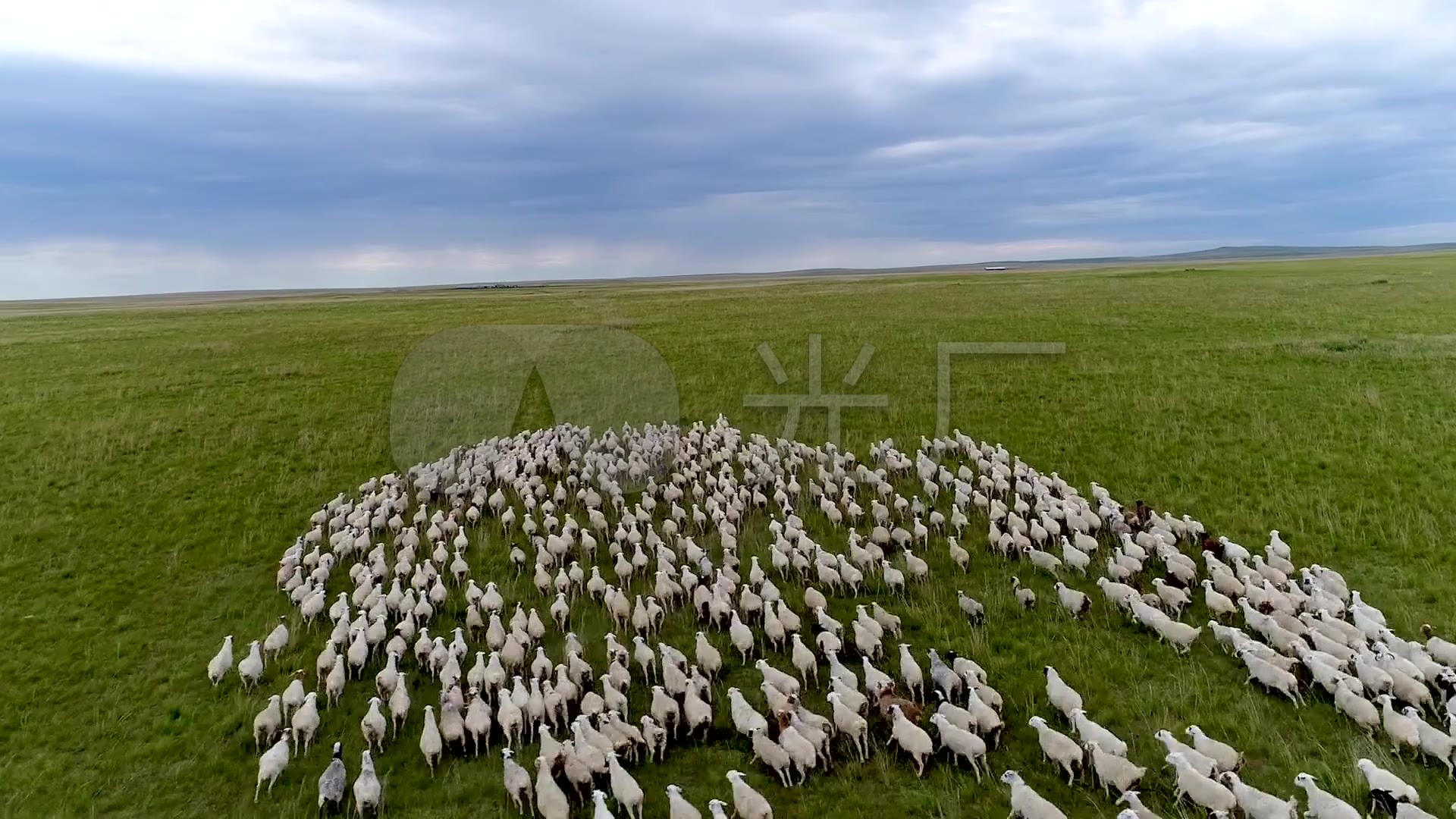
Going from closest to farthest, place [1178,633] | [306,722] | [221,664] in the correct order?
1. [306,722]
2. [1178,633]
3. [221,664]

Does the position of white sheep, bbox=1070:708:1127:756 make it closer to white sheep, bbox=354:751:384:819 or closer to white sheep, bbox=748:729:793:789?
white sheep, bbox=748:729:793:789

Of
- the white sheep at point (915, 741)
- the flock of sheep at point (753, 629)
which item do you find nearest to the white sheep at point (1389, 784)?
the flock of sheep at point (753, 629)

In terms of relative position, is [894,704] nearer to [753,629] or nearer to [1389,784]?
[753,629]

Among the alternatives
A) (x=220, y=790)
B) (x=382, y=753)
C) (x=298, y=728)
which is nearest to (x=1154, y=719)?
(x=382, y=753)

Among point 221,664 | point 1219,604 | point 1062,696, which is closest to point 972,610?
point 1062,696

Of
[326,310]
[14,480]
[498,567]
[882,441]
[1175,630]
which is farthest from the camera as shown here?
[326,310]

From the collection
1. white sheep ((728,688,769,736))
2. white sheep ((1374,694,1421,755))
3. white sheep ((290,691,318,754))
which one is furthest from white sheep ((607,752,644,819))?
white sheep ((1374,694,1421,755))

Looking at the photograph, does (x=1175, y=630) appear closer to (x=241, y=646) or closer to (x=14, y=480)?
(x=241, y=646)
